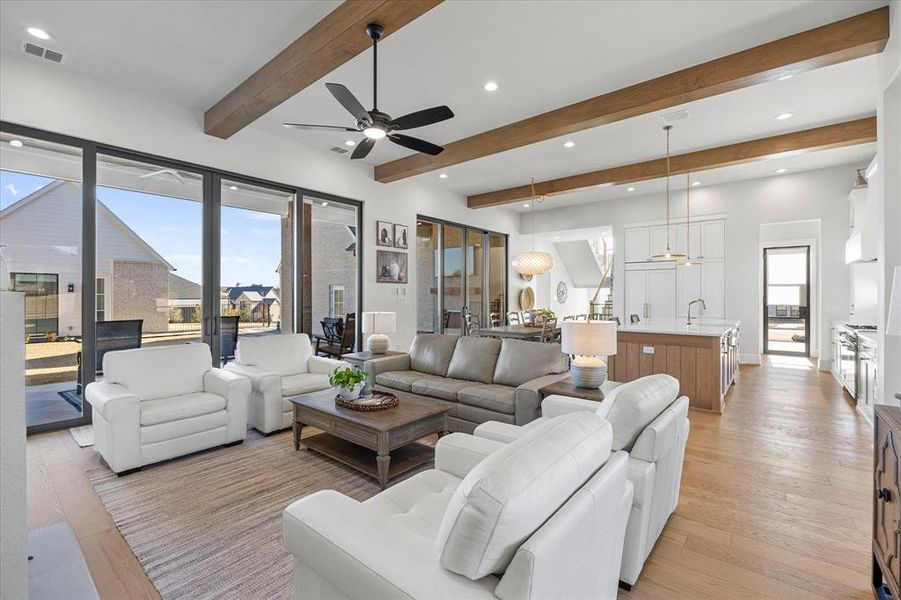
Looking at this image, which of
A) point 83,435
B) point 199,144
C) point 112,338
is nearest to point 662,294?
point 199,144

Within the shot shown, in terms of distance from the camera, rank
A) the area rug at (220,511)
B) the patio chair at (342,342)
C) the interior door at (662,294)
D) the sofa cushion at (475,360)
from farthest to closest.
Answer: the interior door at (662,294) < the patio chair at (342,342) < the sofa cushion at (475,360) < the area rug at (220,511)

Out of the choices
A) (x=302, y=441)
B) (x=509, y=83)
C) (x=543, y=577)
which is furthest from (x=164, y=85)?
(x=543, y=577)

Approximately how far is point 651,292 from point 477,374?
578cm

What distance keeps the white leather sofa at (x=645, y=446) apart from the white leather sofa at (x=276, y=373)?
98.8 inches

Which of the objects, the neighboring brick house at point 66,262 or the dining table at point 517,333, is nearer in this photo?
the neighboring brick house at point 66,262

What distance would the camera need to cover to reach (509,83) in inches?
155

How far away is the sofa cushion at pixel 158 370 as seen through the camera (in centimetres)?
334

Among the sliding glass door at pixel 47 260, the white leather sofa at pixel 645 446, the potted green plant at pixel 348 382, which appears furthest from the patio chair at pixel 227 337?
the white leather sofa at pixel 645 446

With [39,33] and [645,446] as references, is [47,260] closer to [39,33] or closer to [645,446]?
[39,33]

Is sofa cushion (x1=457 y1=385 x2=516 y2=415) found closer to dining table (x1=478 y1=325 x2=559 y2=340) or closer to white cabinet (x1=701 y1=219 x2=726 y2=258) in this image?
dining table (x1=478 y1=325 x2=559 y2=340)

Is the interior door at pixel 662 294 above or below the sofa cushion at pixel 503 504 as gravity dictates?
above

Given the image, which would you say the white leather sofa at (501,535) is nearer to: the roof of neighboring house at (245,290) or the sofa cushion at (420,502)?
the sofa cushion at (420,502)

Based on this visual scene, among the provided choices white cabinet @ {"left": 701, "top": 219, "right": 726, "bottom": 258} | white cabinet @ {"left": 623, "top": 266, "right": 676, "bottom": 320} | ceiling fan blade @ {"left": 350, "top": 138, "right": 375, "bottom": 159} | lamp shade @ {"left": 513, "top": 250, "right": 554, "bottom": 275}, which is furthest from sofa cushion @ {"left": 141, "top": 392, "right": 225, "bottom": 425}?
white cabinet @ {"left": 701, "top": 219, "right": 726, "bottom": 258}

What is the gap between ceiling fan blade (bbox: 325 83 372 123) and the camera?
285cm
